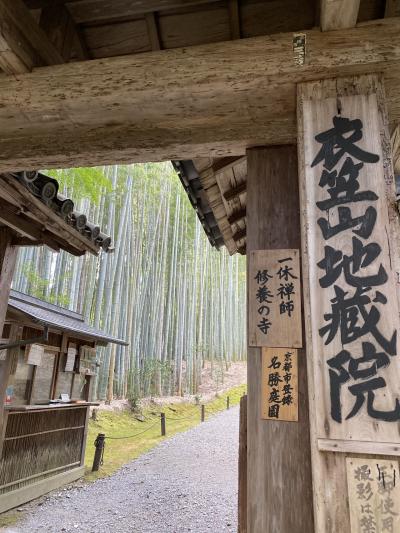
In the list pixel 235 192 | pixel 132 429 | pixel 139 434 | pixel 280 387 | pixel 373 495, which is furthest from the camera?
pixel 132 429

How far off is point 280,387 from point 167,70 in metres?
1.53

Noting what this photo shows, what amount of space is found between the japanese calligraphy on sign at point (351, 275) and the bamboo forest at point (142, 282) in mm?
8571

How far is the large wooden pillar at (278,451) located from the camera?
60.1 inches

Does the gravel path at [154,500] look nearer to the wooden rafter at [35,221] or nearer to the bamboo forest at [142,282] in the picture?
the wooden rafter at [35,221]

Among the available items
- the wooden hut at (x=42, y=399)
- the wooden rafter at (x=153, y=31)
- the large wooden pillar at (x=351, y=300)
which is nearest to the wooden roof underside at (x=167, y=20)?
the wooden rafter at (x=153, y=31)

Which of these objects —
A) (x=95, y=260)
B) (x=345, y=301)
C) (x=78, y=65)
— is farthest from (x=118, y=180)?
(x=345, y=301)

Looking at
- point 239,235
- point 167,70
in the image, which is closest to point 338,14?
point 167,70

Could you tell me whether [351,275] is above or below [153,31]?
below

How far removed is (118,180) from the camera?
12211mm

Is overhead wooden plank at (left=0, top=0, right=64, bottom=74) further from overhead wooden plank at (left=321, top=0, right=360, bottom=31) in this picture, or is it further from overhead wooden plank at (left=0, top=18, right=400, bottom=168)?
overhead wooden plank at (left=321, top=0, right=360, bottom=31)

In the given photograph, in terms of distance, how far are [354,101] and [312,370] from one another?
1.12 metres

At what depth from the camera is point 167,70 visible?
1.70m

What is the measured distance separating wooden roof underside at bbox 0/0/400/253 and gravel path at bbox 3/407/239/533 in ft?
17.1

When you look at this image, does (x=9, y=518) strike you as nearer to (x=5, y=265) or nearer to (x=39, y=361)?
(x=39, y=361)
